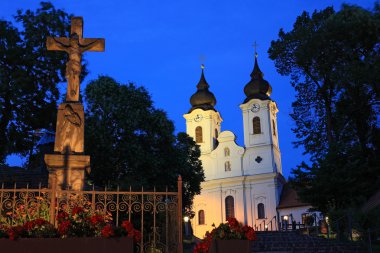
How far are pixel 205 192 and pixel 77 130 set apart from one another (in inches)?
1627

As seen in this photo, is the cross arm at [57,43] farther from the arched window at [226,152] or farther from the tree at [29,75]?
the arched window at [226,152]

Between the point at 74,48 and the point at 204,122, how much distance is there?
4288 cm

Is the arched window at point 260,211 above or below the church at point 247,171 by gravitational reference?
below

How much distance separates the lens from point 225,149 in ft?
172

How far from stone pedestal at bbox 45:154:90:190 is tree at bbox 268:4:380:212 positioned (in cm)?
1354

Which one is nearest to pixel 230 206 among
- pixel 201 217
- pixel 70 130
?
pixel 201 217

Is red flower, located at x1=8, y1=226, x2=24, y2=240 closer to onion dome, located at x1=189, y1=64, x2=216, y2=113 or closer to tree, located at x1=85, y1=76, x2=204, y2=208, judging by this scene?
tree, located at x1=85, y1=76, x2=204, y2=208

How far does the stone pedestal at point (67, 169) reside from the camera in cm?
977

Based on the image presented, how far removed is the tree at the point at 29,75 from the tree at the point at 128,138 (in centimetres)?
276

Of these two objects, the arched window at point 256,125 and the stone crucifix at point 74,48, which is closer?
the stone crucifix at point 74,48

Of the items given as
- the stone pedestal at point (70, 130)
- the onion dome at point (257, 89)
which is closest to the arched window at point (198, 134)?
the onion dome at point (257, 89)

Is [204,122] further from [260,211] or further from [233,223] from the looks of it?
[233,223]

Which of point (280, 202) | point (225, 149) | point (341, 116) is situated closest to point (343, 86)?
point (341, 116)

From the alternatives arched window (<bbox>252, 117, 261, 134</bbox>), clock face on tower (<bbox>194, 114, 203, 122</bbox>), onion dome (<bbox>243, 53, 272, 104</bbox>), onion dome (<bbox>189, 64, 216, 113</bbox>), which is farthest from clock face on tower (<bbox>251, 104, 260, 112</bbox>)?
clock face on tower (<bbox>194, 114, 203, 122</bbox>)
